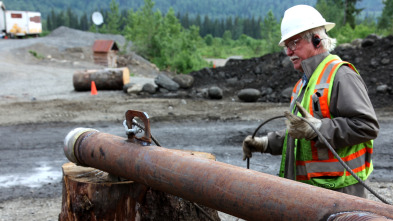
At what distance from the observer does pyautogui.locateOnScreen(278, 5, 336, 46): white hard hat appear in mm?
2883

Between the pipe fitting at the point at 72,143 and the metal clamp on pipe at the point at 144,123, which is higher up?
the metal clamp on pipe at the point at 144,123

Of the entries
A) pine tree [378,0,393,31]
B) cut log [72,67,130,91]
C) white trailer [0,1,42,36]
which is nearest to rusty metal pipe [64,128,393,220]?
cut log [72,67,130,91]

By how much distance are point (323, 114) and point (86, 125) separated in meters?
7.79

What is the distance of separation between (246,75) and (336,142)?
14.5 meters

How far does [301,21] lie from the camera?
2.91 metres

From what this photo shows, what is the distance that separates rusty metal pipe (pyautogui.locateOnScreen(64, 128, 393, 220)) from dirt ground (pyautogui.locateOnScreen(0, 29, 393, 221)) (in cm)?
247

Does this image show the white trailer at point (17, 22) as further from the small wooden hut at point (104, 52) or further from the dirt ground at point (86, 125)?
the dirt ground at point (86, 125)

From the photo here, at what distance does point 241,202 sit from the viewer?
2.12m

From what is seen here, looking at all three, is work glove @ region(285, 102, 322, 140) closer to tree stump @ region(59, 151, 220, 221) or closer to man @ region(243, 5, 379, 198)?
man @ region(243, 5, 379, 198)

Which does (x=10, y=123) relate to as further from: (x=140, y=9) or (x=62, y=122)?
(x=140, y=9)

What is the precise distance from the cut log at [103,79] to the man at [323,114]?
12888 mm

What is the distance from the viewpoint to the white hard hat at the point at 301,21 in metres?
2.88

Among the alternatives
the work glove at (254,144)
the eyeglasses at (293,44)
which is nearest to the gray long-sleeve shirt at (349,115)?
the eyeglasses at (293,44)

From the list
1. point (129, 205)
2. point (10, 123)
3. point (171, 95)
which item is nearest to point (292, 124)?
point (129, 205)
